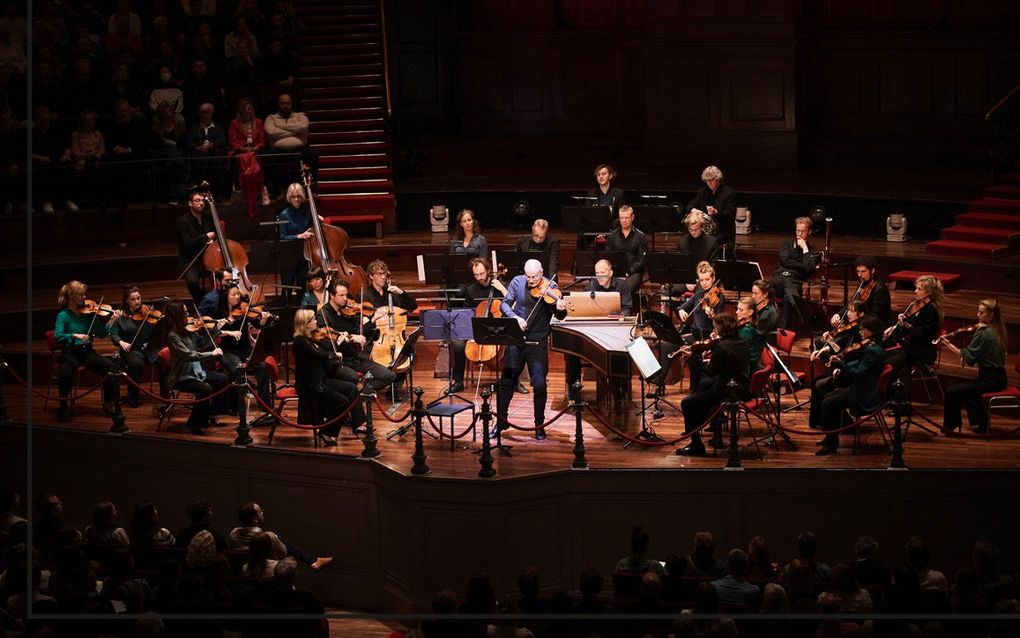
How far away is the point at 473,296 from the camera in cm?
1477

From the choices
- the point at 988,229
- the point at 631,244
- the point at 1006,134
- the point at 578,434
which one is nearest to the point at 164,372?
the point at 578,434

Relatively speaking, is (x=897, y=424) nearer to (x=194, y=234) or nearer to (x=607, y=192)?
(x=607, y=192)

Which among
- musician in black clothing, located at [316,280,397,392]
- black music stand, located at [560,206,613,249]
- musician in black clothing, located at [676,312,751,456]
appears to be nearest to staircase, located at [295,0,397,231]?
black music stand, located at [560,206,613,249]

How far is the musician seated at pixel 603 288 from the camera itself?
14383 mm

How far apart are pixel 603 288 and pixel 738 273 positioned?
1.31 metres

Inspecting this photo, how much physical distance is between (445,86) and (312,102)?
3.44 metres

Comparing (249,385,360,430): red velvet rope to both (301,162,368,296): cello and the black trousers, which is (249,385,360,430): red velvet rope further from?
the black trousers

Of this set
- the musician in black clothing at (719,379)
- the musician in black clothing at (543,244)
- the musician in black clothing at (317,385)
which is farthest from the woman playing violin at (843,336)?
the musician in black clothing at (317,385)

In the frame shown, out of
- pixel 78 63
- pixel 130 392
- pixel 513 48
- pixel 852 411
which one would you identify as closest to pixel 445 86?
pixel 513 48

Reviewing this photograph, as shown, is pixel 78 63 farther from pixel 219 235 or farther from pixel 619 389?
pixel 619 389

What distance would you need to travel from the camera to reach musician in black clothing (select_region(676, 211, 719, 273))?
50.3ft

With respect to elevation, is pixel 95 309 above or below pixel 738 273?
below

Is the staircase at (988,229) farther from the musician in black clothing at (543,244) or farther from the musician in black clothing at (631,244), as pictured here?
the musician in black clothing at (543,244)

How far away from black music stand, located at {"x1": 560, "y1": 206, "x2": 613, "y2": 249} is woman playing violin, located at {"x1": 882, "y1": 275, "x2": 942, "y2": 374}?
3667 mm
